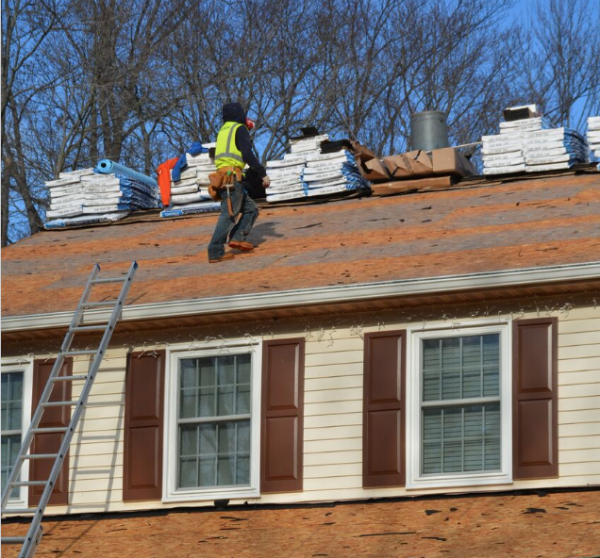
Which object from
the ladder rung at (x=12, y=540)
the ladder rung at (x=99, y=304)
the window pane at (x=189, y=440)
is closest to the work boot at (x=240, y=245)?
the ladder rung at (x=99, y=304)

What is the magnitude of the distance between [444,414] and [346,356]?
3.82 feet

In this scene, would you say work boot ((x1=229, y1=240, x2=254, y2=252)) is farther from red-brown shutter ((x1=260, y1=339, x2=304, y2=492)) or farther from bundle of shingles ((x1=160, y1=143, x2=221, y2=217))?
bundle of shingles ((x1=160, y1=143, x2=221, y2=217))

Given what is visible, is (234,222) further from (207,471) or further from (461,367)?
(461,367)

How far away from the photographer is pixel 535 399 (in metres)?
12.5

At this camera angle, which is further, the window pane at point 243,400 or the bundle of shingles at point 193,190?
the bundle of shingles at point 193,190

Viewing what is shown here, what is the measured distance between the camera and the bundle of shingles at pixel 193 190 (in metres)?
18.3

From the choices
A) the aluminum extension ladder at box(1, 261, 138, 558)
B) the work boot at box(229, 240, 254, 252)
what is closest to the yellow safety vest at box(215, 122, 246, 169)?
the work boot at box(229, 240, 254, 252)

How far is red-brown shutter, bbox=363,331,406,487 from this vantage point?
12.9 metres

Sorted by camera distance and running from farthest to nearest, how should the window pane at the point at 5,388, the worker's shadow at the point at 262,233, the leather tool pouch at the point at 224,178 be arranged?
the worker's shadow at the point at 262,233 → the leather tool pouch at the point at 224,178 → the window pane at the point at 5,388

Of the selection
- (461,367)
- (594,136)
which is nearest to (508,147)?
(594,136)

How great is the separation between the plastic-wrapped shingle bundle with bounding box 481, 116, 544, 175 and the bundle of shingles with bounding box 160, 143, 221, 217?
12.4ft

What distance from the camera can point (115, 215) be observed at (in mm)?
18719

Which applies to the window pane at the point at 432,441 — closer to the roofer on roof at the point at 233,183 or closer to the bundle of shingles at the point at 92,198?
the roofer on roof at the point at 233,183

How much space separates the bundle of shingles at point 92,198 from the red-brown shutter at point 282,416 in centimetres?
587
